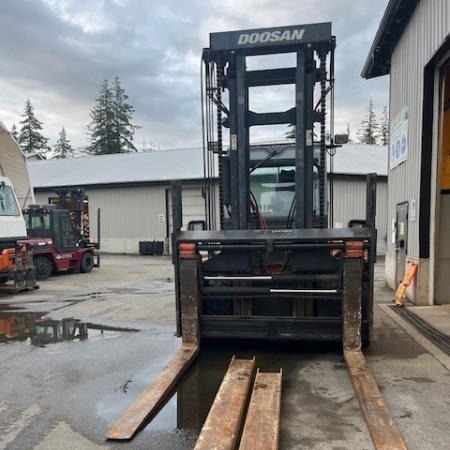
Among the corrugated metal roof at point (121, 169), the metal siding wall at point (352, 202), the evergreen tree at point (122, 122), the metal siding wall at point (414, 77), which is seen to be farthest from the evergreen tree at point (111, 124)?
the metal siding wall at point (414, 77)

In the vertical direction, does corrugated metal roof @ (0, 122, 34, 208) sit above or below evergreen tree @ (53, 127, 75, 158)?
below

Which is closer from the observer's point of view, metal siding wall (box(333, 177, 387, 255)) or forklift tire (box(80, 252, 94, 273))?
forklift tire (box(80, 252, 94, 273))

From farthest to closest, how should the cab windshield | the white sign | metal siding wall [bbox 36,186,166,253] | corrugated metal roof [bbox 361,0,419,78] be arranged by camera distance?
metal siding wall [bbox 36,186,166,253]
the white sign
corrugated metal roof [bbox 361,0,419,78]
the cab windshield

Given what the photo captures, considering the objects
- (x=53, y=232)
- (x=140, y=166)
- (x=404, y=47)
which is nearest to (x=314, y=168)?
(x=404, y=47)

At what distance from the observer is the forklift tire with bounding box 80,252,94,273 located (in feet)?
58.2

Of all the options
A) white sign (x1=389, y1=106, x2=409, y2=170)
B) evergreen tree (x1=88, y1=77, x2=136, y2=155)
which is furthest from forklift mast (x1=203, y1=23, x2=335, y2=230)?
evergreen tree (x1=88, y1=77, x2=136, y2=155)

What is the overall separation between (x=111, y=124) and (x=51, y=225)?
44873 mm

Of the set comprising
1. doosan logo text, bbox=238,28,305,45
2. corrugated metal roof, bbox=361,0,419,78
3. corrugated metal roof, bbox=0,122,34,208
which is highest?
corrugated metal roof, bbox=361,0,419,78

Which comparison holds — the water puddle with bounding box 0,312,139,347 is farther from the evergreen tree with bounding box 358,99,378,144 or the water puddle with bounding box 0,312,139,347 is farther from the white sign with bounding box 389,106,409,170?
the evergreen tree with bounding box 358,99,378,144

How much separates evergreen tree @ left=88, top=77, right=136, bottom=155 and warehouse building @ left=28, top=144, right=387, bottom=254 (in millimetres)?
27684

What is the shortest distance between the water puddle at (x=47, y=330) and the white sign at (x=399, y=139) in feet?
23.6

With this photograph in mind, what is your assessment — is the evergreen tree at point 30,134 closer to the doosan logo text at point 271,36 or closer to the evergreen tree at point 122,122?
the evergreen tree at point 122,122

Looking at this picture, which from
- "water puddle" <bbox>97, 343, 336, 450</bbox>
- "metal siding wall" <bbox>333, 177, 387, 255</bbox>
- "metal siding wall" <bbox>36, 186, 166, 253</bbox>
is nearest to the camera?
"water puddle" <bbox>97, 343, 336, 450</bbox>

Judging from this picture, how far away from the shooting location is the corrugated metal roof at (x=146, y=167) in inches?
1061
